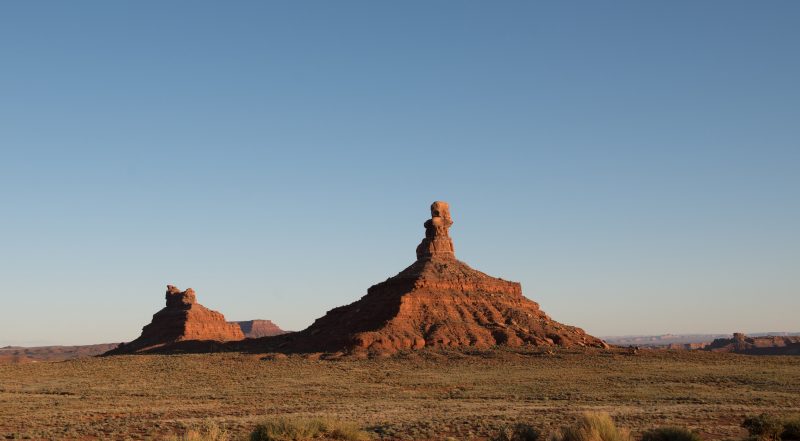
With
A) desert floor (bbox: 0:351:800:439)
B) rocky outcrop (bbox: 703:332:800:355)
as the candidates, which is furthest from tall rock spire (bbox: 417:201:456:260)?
rocky outcrop (bbox: 703:332:800:355)

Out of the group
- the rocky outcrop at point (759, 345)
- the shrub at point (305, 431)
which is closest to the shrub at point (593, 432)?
the shrub at point (305, 431)

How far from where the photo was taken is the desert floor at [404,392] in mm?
28844

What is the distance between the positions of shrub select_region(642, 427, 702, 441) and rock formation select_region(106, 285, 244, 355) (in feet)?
297

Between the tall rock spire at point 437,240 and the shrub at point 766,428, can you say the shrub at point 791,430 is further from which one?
the tall rock spire at point 437,240

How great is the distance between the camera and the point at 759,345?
488 ft

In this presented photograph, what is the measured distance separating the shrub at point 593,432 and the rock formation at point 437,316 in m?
53.2

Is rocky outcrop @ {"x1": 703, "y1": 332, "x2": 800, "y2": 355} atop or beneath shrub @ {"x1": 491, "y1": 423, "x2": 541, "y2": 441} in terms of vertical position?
atop

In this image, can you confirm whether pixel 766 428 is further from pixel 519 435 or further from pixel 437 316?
pixel 437 316

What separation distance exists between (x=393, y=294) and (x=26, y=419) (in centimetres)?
5970

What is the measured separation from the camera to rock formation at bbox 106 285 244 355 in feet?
355

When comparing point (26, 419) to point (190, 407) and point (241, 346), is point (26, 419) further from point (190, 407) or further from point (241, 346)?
point (241, 346)

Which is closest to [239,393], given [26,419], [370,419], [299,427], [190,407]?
[190,407]

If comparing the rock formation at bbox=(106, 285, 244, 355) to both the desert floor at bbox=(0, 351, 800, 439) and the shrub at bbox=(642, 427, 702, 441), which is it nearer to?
the desert floor at bbox=(0, 351, 800, 439)

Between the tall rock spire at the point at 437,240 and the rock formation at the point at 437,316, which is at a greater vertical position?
the tall rock spire at the point at 437,240
